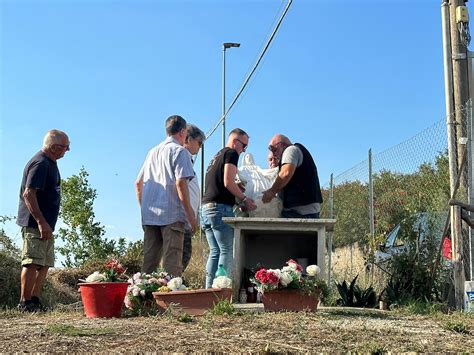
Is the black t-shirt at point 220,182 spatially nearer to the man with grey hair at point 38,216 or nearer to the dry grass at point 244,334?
the man with grey hair at point 38,216

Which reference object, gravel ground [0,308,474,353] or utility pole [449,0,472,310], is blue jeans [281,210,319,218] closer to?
gravel ground [0,308,474,353]

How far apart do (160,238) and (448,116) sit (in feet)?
12.0

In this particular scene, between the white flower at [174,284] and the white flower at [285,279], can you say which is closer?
the white flower at [285,279]

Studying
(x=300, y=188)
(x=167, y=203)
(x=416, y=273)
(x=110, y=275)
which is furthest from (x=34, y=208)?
(x=416, y=273)

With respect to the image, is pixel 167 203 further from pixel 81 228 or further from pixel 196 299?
pixel 81 228

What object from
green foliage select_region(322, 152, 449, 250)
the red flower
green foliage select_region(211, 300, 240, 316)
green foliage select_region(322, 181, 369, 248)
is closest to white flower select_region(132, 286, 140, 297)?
green foliage select_region(211, 300, 240, 316)

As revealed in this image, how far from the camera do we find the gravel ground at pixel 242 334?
129 inches

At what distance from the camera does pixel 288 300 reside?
16.2 feet

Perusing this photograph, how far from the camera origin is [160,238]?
5902 millimetres

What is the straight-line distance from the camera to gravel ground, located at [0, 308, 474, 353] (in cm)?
328

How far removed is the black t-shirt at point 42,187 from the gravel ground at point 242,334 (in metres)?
1.31

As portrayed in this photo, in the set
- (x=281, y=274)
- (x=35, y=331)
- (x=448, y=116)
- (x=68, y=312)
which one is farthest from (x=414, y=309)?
(x=35, y=331)

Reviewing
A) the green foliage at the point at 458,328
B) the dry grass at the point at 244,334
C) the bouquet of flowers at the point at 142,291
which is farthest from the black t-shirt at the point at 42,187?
the green foliage at the point at 458,328

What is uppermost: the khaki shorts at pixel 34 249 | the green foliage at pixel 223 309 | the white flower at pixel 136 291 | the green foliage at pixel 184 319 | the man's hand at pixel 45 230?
the man's hand at pixel 45 230
